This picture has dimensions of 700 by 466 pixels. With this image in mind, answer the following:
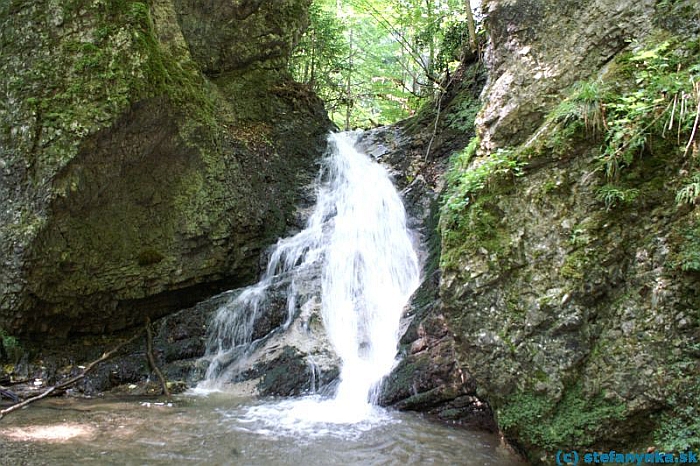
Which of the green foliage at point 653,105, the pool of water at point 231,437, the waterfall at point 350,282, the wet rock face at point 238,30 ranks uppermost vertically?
the wet rock face at point 238,30

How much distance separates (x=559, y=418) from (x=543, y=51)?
137 inches

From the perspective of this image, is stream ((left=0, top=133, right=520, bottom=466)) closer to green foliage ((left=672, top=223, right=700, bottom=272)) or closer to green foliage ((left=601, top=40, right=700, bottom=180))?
green foliage ((left=672, top=223, right=700, bottom=272))

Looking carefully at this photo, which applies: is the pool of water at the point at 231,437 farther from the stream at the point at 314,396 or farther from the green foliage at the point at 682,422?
the green foliage at the point at 682,422

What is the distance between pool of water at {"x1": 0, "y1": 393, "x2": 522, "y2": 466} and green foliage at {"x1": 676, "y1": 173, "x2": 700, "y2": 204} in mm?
2483

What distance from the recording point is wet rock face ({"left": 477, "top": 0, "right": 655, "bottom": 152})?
4801 mm

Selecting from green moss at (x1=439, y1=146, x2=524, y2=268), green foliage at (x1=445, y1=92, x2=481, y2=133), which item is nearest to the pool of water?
green moss at (x1=439, y1=146, x2=524, y2=268)

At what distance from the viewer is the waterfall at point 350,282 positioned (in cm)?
701

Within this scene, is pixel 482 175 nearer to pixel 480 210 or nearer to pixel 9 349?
pixel 480 210

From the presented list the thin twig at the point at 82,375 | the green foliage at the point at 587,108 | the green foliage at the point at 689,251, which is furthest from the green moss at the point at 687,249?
the thin twig at the point at 82,375

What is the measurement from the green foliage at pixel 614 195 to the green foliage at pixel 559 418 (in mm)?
1456

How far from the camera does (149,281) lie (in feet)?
26.8

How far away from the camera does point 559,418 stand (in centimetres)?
385

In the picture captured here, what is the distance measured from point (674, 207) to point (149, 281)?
7.17m

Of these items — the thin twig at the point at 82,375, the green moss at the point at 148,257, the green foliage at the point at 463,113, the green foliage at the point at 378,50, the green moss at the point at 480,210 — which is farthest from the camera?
the green foliage at the point at 378,50
